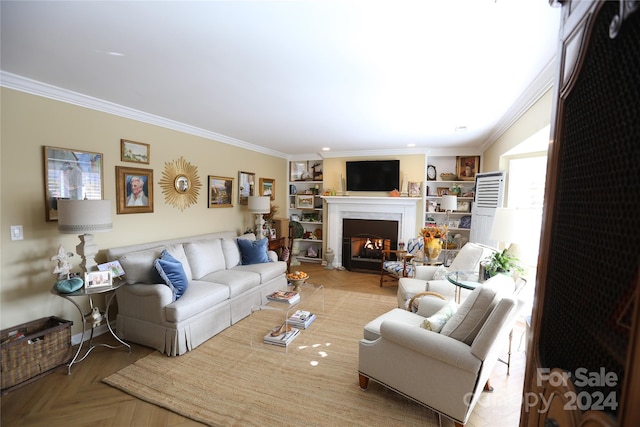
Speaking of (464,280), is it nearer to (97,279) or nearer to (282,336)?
(282,336)

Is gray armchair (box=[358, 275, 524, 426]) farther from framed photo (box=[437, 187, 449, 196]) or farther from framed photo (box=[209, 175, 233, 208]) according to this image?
framed photo (box=[437, 187, 449, 196])

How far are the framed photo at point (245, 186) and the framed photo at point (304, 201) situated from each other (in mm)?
1328

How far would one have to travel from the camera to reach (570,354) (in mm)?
659

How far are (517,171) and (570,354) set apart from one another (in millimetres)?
3802

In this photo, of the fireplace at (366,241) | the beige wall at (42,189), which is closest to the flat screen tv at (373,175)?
the fireplace at (366,241)

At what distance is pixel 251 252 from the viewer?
427cm

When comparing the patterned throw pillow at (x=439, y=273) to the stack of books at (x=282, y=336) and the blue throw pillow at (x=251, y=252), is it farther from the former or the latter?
the blue throw pillow at (x=251, y=252)

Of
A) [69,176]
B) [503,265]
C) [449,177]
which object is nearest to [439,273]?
[503,265]

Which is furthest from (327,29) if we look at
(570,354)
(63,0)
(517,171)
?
(517,171)

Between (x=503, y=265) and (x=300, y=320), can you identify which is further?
(x=300, y=320)

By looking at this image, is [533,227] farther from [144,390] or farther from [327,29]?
[144,390]

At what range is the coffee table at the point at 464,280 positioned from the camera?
2625 millimetres

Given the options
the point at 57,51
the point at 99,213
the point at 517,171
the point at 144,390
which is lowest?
the point at 144,390

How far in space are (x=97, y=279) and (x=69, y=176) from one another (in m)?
1.08
